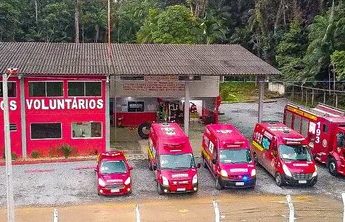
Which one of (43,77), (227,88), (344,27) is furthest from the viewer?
(227,88)

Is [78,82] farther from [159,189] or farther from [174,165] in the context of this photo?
[159,189]

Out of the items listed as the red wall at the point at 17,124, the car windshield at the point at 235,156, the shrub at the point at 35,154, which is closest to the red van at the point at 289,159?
the car windshield at the point at 235,156

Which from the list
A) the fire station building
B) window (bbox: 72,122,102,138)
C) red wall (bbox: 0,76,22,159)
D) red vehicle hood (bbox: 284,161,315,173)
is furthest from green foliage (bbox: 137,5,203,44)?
red vehicle hood (bbox: 284,161,315,173)

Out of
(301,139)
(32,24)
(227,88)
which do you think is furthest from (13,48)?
Result: (32,24)

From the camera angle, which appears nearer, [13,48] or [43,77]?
[43,77]

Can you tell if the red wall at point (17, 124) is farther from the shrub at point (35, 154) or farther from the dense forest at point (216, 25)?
the dense forest at point (216, 25)

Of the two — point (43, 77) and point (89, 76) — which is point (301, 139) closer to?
point (89, 76)
